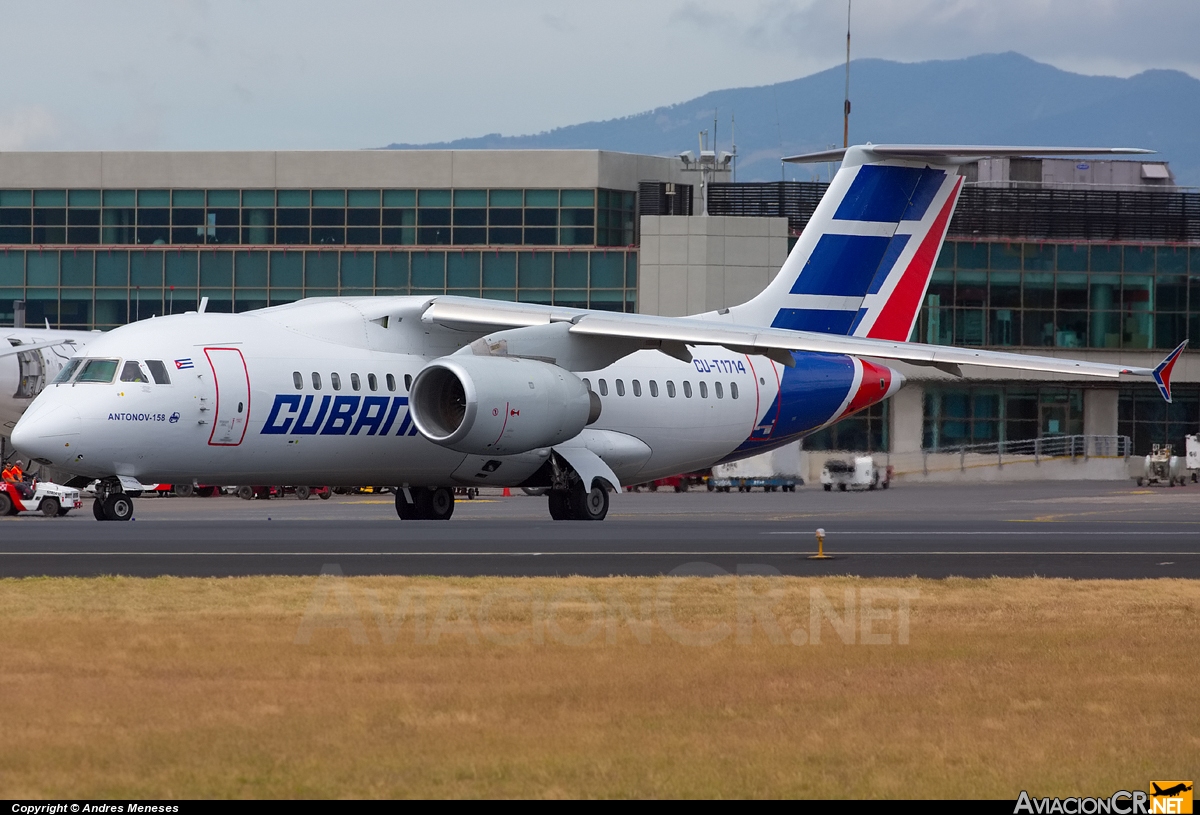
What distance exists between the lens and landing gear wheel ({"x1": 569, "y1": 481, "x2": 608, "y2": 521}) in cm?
3023

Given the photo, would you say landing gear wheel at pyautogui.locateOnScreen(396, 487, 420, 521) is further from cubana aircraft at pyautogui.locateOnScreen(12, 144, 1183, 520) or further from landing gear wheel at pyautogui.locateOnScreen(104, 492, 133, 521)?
landing gear wheel at pyautogui.locateOnScreen(104, 492, 133, 521)

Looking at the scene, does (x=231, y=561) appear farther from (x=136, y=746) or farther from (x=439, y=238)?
(x=439, y=238)

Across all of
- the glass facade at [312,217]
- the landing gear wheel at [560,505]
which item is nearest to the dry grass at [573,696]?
the landing gear wheel at [560,505]

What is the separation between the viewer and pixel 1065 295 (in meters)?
68.3

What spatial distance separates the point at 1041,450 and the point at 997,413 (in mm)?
2214

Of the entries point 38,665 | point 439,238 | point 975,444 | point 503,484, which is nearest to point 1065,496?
point 975,444

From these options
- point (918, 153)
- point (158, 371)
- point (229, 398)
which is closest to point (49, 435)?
point (158, 371)

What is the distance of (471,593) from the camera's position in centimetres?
1641

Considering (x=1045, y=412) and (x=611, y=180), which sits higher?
(x=611, y=180)

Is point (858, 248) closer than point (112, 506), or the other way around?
point (112, 506)

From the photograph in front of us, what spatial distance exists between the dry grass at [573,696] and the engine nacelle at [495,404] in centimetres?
1045

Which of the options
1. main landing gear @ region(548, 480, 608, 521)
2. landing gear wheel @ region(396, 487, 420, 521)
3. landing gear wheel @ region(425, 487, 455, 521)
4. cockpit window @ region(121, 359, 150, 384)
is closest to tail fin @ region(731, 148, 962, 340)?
main landing gear @ region(548, 480, 608, 521)

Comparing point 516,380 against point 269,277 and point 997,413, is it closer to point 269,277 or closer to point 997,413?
point 269,277
